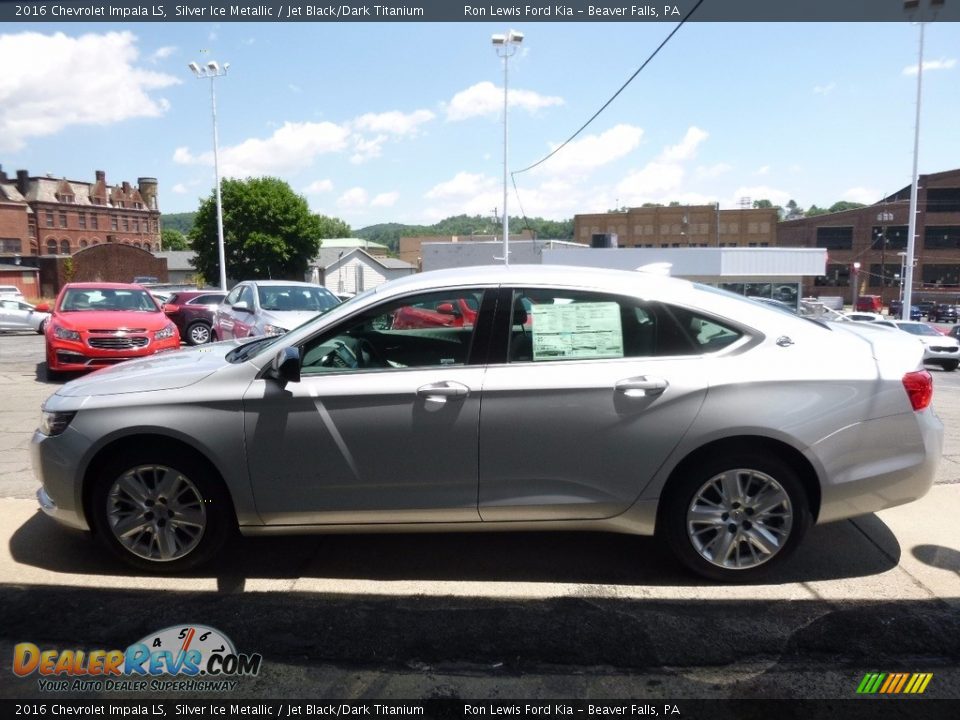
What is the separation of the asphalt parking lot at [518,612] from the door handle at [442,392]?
1.01 m

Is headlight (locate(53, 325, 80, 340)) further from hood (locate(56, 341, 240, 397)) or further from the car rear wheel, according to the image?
the car rear wheel

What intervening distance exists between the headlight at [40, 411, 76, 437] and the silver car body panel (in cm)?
7

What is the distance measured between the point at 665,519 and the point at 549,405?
34.4 inches

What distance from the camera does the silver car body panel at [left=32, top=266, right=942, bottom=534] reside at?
366cm

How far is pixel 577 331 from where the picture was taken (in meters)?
3.83

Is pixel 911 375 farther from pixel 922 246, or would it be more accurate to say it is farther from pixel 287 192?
pixel 922 246

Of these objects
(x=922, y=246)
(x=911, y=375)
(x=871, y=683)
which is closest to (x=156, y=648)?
(x=871, y=683)

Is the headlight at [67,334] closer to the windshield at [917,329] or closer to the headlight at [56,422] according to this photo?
the headlight at [56,422]

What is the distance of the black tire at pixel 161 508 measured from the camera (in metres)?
3.79

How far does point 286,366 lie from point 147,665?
147cm

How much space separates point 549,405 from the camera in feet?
12.0

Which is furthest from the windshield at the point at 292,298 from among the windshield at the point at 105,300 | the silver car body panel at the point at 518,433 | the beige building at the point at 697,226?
the beige building at the point at 697,226

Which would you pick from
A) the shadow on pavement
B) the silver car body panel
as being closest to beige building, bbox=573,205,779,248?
the shadow on pavement
